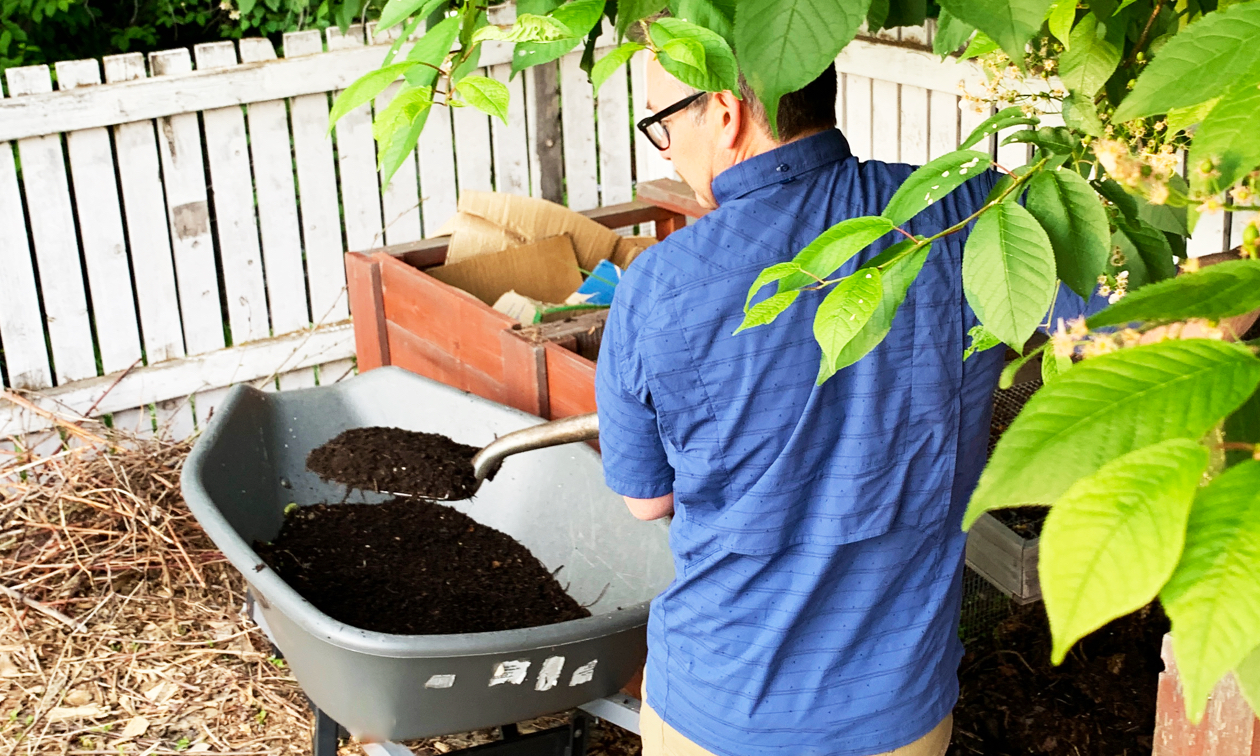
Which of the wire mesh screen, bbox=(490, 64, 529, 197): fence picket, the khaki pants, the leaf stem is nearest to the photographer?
the leaf stem

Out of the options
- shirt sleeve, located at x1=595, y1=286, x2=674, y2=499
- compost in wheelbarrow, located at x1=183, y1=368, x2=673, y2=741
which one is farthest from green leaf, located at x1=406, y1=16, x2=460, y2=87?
compost in wheelbarrow, located at x1=183, y1=368, x2=673, y2=741

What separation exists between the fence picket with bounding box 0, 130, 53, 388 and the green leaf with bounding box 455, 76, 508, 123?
3.64 meters

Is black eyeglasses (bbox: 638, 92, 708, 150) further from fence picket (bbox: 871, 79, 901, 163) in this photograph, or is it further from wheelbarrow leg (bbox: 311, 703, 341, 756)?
fence picket (bbox: 871, 79, 901, 163)

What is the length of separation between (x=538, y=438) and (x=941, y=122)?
171 centimetres

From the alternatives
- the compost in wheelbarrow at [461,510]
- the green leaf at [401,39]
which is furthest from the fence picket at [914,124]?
the green leaf at [401,39]

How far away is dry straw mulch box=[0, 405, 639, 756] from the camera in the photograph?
2877mm

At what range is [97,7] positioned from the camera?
219 inches

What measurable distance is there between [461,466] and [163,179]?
2126 mm

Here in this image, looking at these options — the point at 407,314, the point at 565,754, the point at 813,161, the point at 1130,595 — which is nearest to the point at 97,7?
the point at 407,314

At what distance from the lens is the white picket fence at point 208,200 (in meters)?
3.90

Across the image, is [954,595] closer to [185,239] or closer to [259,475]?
[259,475]

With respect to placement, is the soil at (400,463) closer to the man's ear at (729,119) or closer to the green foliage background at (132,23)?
the man's ear at (729,119)

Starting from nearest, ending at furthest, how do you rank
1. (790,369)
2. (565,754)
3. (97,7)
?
1. (790,369)
2. (565,754)
3. (97,7)

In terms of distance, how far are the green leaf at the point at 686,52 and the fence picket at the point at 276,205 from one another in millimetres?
3655
